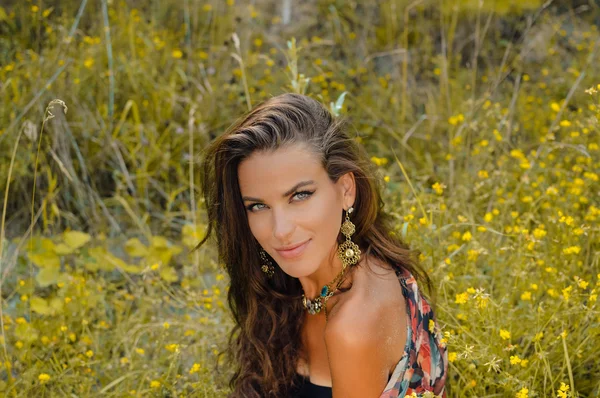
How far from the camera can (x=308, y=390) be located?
8.36ft

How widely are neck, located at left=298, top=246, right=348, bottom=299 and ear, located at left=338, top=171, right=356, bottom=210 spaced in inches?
5.5

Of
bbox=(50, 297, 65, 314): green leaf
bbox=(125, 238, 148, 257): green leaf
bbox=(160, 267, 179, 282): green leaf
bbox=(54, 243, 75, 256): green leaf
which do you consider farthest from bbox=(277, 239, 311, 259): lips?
bbox=(54, 243, 75, 256): green leaf

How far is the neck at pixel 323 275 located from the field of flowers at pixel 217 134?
1.26 feet

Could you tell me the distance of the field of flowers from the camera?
2.66 meters

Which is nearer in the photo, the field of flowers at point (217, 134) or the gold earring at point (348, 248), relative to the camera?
the gold earring at point (348, 248)

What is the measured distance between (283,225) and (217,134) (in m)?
2.17

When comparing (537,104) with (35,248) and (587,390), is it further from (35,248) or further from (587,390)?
(35,248)

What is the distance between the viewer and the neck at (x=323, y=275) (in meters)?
2.33

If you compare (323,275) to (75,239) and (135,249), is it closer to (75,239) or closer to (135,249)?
(135,249)

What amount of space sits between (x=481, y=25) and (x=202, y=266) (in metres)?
2.39

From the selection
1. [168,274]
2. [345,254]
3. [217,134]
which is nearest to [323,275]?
[345,254]

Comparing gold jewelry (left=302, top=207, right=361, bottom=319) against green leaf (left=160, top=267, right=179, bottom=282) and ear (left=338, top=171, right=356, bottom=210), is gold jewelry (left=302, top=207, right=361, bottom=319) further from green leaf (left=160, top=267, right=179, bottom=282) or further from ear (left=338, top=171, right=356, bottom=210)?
green leaf (left=160, top=267, right=179, bottom=282)

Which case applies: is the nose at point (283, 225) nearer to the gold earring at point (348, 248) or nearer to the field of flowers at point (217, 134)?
the gold earring at point (348, 248)

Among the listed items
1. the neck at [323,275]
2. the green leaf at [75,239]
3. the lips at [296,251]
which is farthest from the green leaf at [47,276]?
the lips at [296,251]
